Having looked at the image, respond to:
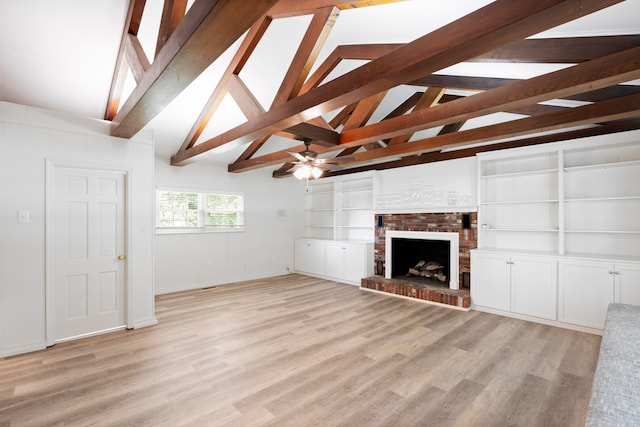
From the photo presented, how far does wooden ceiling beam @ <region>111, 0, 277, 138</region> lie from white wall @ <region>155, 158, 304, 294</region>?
3.61 metres

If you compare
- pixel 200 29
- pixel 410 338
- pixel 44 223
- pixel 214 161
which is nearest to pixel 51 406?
pixel 44 223

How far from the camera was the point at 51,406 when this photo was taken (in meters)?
2.37

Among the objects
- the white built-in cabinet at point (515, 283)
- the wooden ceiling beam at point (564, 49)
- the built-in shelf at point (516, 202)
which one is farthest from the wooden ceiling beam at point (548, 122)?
the white built-in cabinet at point (515, 283)

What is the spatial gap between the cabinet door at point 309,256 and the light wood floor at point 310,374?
2866mm

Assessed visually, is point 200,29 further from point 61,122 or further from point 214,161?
point 214,161

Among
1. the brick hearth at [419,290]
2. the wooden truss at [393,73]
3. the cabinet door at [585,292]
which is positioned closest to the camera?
the wooden truss at [393,73]

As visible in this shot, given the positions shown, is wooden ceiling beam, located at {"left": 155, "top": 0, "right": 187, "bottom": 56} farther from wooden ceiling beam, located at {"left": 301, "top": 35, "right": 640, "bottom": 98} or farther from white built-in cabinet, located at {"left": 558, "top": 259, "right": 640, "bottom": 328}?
white built-in cabinet, located at {"left": 558, "top": 259, "right": 640, "bottom": 328}

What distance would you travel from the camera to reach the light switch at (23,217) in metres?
3.36

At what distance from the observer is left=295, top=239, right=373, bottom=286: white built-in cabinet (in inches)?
259

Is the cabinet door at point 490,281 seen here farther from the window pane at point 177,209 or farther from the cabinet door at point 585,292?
the window pane at point 177,209

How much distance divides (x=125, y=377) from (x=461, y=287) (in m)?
5.18

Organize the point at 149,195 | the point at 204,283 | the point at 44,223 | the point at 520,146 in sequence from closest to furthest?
the point at 44,223 → the point at 149,195 → the point at 520,146 → the point at 204,283

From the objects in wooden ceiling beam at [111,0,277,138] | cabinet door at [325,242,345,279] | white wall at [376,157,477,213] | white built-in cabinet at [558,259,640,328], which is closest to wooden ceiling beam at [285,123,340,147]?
wooden ceiling beam at [111,0,277,138]

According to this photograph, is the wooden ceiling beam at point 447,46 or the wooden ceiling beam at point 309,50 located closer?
the wooden ceiling beam at point 447,46
